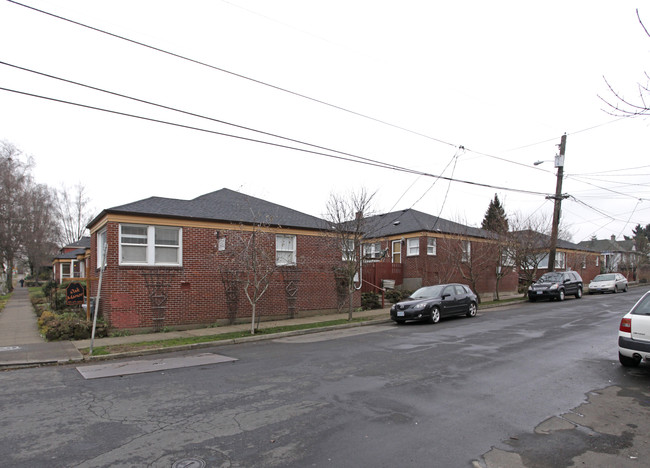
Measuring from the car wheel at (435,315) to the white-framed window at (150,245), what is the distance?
951 centimetres

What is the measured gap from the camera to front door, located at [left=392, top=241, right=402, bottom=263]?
2741 centimetres

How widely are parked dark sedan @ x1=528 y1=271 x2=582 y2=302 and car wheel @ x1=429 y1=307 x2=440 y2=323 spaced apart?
10866 mm

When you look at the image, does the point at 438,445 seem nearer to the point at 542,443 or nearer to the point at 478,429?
the point at 478,429

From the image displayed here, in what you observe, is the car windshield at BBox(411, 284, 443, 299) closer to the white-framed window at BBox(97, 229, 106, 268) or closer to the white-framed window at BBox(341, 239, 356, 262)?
the white-framed window at BBox(341, 239, 356, 262)

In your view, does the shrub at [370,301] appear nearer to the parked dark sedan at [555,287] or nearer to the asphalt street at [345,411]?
the parked dark sedan at [555,287]

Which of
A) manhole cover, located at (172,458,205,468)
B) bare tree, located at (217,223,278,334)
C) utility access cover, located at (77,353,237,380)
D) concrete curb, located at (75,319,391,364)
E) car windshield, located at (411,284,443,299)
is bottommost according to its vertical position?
concrete curb, located at (75,319,391,364)

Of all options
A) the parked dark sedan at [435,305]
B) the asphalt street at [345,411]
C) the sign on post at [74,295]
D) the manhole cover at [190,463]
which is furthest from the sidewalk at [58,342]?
the manhole cover at [190,463]

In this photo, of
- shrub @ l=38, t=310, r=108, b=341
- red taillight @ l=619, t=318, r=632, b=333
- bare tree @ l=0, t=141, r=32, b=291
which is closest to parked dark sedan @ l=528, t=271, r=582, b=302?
red taillight @ l=619, t=318, r=632, b=333

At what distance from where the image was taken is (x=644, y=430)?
16.0 ft

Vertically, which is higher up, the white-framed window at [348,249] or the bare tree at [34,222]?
the bare tree at [34,222]

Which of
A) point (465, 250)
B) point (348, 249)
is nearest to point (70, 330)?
point (348, 249)

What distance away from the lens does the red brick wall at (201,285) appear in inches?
534

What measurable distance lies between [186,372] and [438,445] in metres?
5.64

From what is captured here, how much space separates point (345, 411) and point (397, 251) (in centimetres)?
2269
